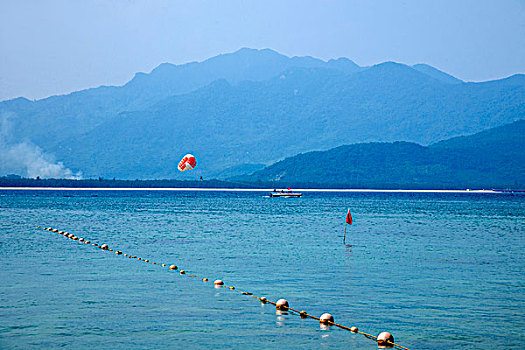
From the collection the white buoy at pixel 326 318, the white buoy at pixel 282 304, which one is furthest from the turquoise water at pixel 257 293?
the white buoy at pixel 282 304

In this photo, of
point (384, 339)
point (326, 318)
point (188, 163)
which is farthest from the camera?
point (188, 163)

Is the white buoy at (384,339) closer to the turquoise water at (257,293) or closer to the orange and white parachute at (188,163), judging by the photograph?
the turquoise water at (257,293)

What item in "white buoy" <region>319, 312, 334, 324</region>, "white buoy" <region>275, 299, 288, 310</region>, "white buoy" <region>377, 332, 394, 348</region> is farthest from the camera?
"white buoy" <region>275, 299, 288, 310</region>

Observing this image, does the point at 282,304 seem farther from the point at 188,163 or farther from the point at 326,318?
the point at 188,163

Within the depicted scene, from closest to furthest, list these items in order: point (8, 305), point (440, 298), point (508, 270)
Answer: point (8, 305)
point (440, 298)
point (508, 270)

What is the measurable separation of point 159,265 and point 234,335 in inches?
874

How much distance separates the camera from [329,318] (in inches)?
1136

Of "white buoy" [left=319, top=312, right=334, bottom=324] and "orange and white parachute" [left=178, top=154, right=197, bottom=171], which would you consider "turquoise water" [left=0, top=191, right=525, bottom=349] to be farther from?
"orange and white parachute" [left=178, top=154, right=197, bottom=171]

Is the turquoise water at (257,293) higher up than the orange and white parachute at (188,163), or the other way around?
the orange and white parachute at (188,163)

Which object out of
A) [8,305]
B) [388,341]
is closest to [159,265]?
[8,305]

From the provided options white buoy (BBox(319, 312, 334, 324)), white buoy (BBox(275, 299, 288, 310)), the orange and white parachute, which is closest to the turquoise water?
white buoy (BBox(319, 312, 334, 324))

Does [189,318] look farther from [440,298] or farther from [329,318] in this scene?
[440,298]

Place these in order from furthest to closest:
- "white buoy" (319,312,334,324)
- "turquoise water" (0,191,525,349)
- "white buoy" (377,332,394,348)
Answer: "white buoy" (319,312,334,324), "turquoise water" (0,191,525,349), "white buoy" (377,332,394,348)

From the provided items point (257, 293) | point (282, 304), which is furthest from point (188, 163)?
point (282, 304)
